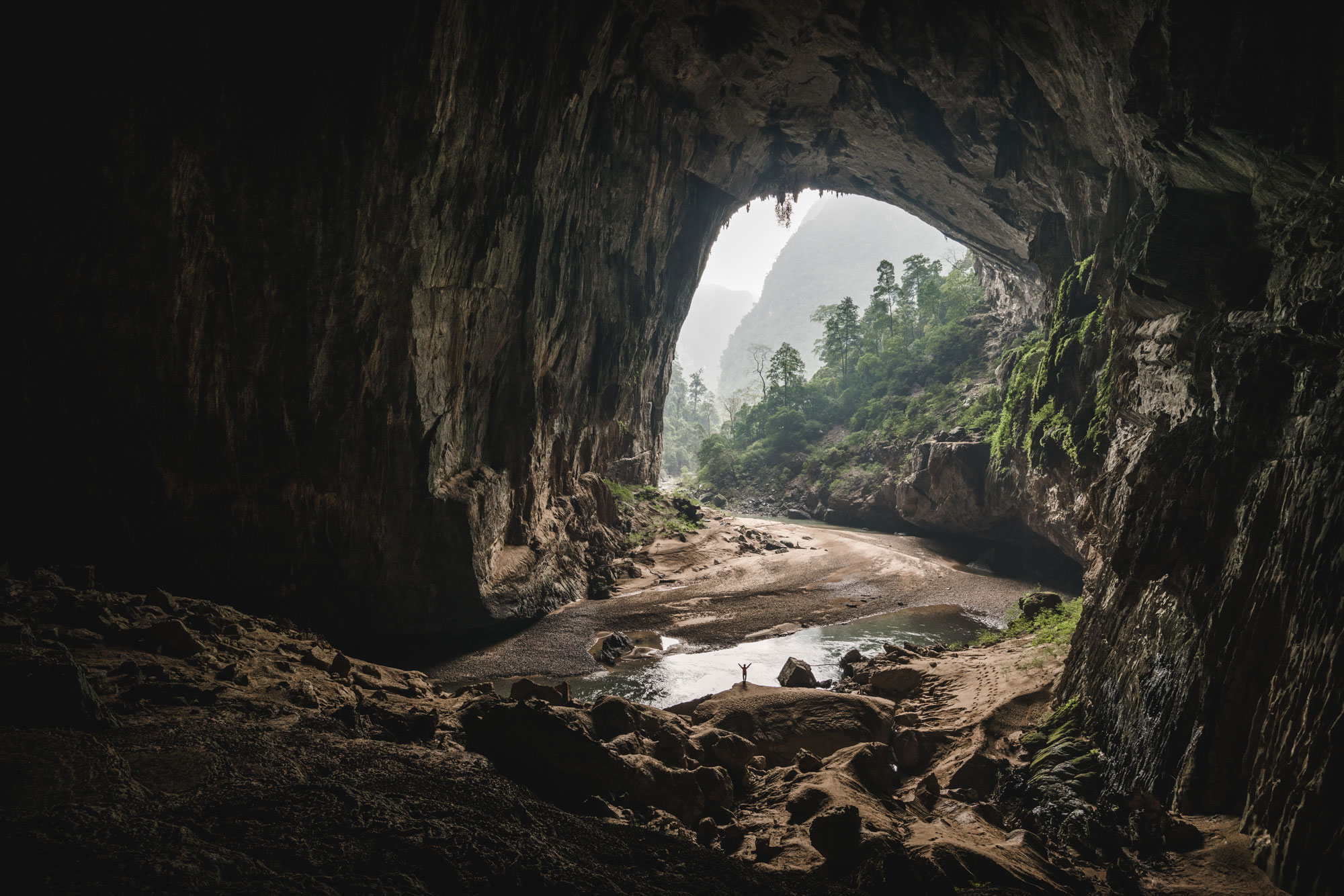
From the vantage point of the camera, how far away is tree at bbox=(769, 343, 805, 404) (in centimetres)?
5238

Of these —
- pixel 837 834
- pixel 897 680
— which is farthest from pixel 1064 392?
pixel 837 834

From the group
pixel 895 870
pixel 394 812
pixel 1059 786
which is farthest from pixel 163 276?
pixel 1059 786

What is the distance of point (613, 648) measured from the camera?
13.4 metres

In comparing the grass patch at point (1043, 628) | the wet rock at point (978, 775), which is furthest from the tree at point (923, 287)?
the wet rock at point (978, 775)

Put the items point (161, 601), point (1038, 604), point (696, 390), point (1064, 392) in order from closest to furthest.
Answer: point (161, 601) < point (1038, 604) < point (1064, 392) < point (696, 390)

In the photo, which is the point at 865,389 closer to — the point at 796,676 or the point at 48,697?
the point at 796,676

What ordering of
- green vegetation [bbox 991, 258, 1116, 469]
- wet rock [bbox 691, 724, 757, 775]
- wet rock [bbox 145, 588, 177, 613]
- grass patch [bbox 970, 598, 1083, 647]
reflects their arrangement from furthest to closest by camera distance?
1. green vegetation [bbox 991, 258, 1116, 469]
2. grass patch [bbox 970, 598, 1083, 647]
3. wet rock [bbox 145, 588, 177, 613]
4. wet rock [bbox 691, 724, 757, 775]

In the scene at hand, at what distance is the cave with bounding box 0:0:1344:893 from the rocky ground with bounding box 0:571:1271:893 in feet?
5.30

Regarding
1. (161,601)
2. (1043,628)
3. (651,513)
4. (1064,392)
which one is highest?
(1064,392)

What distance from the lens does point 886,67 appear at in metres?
19.8

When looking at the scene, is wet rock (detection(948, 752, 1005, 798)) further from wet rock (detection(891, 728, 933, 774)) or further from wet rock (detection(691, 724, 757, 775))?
wet rock (detection(691, 724, 757, 775))

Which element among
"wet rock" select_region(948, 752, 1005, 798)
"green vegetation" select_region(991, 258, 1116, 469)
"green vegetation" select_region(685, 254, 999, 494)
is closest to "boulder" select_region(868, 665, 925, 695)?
"wet rock" select_region(948, 752, 1005, 798)

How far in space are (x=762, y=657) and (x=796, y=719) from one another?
17.4 ft

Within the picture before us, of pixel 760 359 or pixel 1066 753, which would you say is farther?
pixel 760 359
